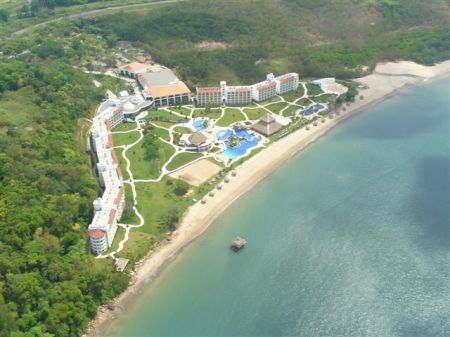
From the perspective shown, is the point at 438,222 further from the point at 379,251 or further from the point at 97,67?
the point at 97,67

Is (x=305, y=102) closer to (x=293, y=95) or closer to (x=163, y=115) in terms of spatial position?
(x=293, y=95)

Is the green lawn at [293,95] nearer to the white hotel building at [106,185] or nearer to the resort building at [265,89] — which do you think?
the resort building at [265,89]

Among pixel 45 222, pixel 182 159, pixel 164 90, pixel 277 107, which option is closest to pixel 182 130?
pixel 182 159

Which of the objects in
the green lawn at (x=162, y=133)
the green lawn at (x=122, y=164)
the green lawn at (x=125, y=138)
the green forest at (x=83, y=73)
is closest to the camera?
the green forest at (x=83, y=73)

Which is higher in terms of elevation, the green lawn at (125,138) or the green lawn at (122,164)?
the green lawn at (122,164)

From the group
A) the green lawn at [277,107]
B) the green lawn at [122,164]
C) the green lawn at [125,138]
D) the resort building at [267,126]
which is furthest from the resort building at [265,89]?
the green lawn at [122,164]

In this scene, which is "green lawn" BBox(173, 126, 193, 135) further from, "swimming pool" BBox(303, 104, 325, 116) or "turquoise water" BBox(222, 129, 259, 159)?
"swimming pool" BBox(303, 104, 325, 116)

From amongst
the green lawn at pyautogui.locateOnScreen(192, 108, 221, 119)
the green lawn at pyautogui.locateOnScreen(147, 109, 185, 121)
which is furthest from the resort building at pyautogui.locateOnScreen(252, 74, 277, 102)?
the green lawn at pyautogui.locateOnScreen(147, 109, 185, 121)
